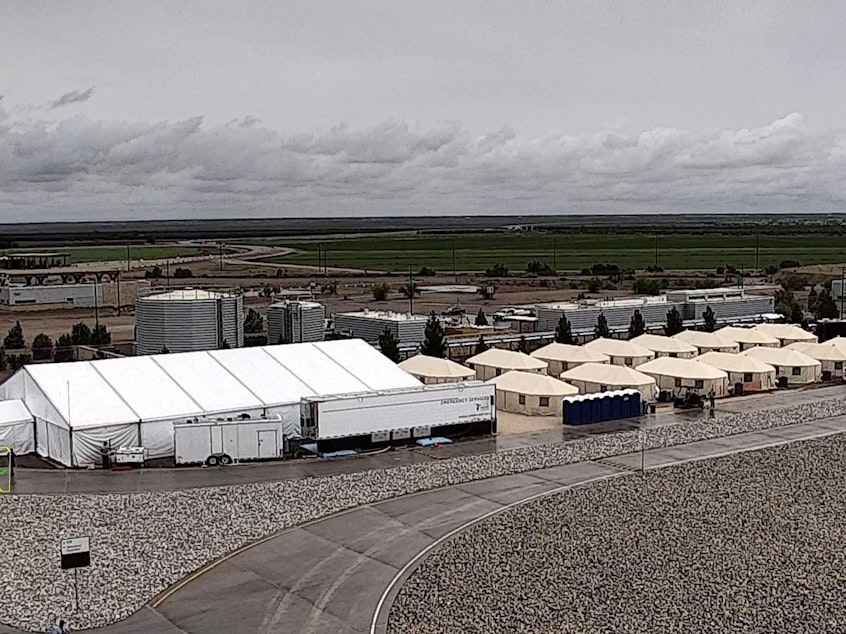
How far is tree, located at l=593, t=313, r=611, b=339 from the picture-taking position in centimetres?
6306

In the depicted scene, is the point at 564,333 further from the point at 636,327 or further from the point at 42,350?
the point at 42,350

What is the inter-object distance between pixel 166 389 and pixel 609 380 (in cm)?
1894

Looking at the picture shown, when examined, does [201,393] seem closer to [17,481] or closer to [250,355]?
[250,355]

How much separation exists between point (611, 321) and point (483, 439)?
33.2 meters

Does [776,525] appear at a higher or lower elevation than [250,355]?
lower

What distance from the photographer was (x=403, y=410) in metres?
35.0

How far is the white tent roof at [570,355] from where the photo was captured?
49688 mm

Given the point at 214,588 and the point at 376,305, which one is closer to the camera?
the point at 214,588

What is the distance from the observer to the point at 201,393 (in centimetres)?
3472

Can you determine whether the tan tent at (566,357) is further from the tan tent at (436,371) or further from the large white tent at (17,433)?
the large white tent at (17,433)

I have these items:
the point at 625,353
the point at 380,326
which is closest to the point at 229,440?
the point at 625,353

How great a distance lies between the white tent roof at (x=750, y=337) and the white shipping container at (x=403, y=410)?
25244 millimetres

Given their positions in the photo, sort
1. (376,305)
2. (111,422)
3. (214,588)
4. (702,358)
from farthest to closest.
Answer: (376,305) → (702,358) → (111,422) → (214,588)

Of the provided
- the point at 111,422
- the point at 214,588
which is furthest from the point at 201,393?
the point at 214,588
